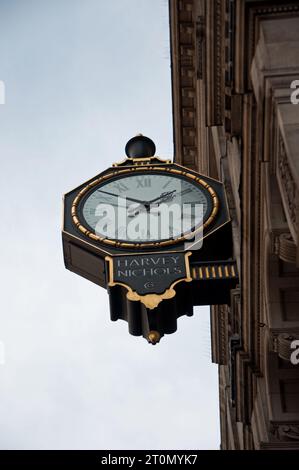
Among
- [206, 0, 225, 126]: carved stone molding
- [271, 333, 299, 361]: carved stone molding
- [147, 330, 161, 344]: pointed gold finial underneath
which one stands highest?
[206, 0, 225, 126]: carved stone molding

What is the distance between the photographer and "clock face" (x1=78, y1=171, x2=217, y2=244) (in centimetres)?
1673

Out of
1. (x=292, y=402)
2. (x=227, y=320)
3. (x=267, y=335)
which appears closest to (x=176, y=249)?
(x=267, y=335)

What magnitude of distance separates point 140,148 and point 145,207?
2.89m

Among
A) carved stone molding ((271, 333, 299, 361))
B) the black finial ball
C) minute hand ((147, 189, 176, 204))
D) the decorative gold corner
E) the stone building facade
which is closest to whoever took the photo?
the stone building facade

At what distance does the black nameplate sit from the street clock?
15mm

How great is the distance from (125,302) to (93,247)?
1.25 meters

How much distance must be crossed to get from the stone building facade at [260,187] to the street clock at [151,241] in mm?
631

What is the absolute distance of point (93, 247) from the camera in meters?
16.3

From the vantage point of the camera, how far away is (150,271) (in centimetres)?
1563

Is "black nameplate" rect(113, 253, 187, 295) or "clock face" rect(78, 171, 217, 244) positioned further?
"clock face" rect(78, 171, 217, 244)

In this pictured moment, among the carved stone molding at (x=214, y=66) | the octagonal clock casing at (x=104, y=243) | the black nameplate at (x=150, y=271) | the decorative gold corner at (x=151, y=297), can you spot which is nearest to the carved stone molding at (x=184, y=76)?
the carved stone molding at (x=214, y=66)

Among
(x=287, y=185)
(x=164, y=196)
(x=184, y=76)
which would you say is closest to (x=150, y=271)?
(x=164, y=196)

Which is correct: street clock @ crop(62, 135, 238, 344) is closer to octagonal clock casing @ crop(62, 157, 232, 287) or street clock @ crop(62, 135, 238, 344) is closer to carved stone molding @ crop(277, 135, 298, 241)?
octagonal clock casing @ crop(62, 157, 232, 287)

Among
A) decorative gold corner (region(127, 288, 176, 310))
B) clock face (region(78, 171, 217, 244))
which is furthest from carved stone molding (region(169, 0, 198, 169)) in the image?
decorative gold corner (region(127, 288, 176, 310))
